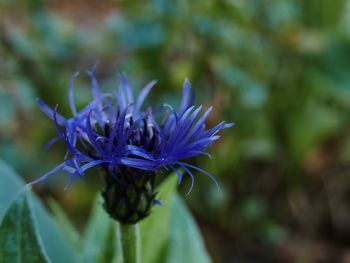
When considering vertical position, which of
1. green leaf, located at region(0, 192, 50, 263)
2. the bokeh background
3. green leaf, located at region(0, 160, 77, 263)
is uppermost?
green leaf, located at region(0, 192, 50, 263)

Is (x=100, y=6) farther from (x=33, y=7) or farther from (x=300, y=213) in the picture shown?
(x=300, y=213)

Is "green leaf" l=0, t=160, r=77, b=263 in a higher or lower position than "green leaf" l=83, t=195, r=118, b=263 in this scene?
higher

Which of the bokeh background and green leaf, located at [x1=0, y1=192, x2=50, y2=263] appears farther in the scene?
the bokeh background

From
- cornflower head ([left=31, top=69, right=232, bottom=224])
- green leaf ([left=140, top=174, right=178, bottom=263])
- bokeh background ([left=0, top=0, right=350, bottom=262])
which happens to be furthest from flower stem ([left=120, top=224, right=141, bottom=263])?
bokeh background ([left=0, top=0, right=350, bottom=262])

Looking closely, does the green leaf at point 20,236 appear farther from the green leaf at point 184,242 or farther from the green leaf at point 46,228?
the green leaf at point 184,242

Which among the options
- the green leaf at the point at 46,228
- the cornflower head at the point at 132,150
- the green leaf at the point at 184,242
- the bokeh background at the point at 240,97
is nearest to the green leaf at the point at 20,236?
the cornflower head at the point at 132,150

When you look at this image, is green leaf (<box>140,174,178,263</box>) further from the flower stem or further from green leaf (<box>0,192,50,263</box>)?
green leaf (<box>0,192,50,263</box>)
